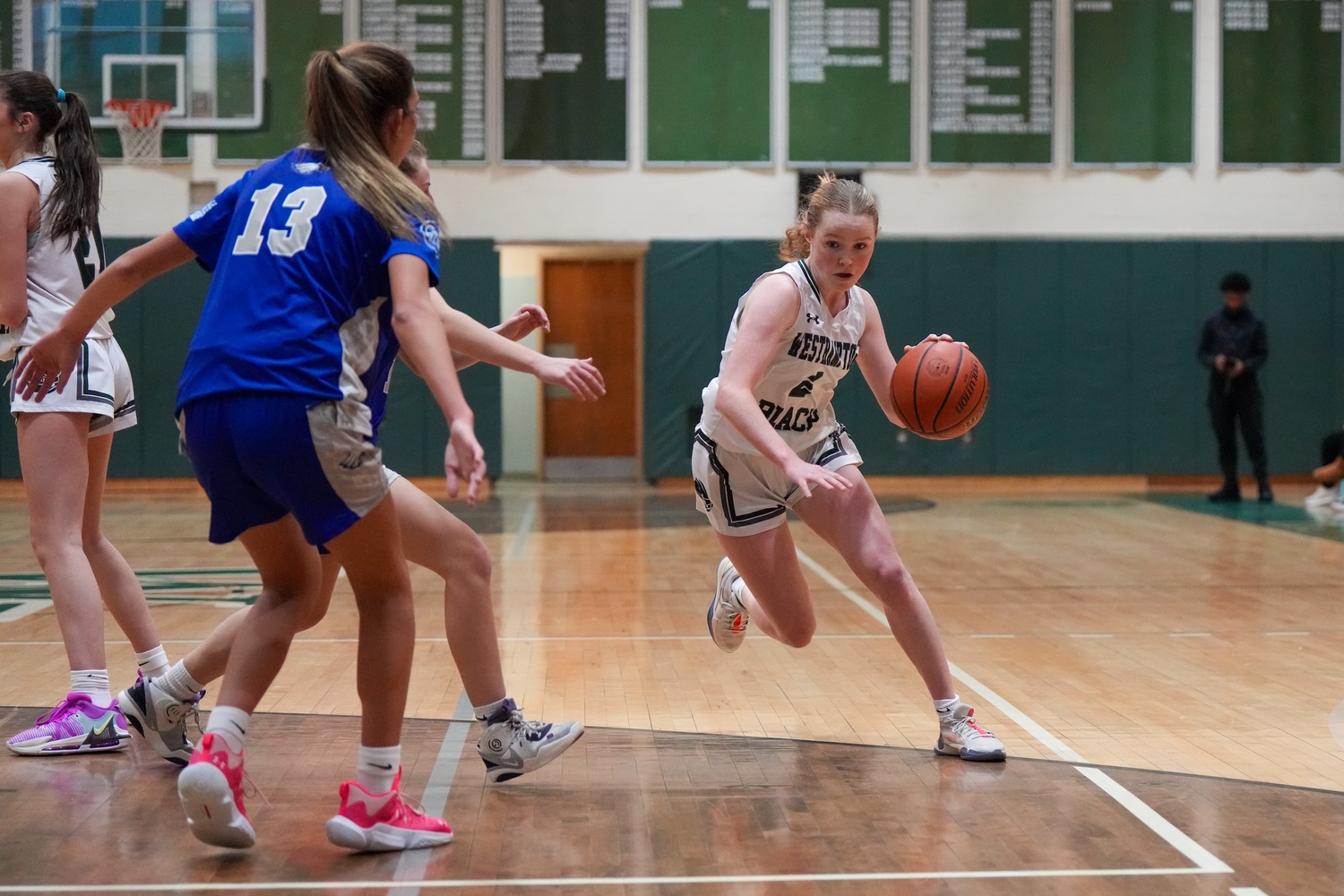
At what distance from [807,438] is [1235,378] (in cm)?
894

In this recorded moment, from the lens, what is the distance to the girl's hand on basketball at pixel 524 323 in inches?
121

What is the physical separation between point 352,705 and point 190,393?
1.78 meters

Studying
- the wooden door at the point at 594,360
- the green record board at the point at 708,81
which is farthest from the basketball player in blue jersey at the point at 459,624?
the wooden door at the point at 594,360

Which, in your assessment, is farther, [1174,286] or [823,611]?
[1174,286]

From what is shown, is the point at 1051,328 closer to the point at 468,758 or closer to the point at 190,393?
the point at 468,758

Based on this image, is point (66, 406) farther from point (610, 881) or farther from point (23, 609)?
point (23, 609)

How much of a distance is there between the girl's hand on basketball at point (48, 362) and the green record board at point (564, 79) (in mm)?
10762

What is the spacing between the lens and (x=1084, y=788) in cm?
303

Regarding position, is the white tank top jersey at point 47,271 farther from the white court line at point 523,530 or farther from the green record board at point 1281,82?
the green record board at point 1281,82

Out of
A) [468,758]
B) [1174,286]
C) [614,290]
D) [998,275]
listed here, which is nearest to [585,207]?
[614,290]

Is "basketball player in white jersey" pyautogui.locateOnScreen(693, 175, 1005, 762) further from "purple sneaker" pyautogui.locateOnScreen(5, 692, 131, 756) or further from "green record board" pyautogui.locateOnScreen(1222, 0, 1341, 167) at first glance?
"green record board" pyautogui.locateOnScreen(1222, 0, 1341, 167)

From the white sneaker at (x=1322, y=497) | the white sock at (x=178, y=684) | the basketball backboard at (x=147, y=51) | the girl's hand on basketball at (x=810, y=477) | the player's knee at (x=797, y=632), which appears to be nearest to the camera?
the girl's hand on basketball at (x=810, y=477)

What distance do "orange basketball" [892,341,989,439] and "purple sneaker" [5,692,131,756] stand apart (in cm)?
230

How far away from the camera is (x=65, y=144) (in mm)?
3504
